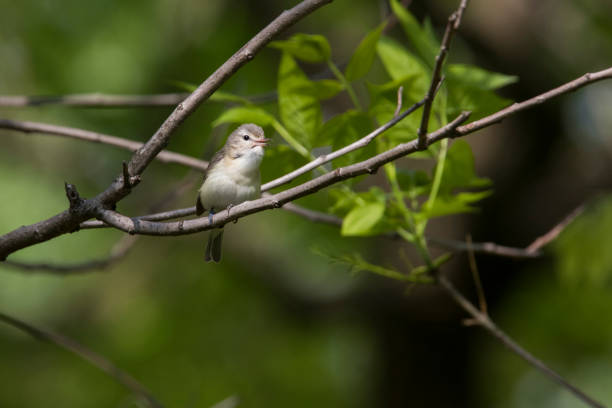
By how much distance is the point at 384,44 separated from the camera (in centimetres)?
247

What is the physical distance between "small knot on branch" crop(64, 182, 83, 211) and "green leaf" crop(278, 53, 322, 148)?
75 cm

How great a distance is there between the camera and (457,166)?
2.49 metres

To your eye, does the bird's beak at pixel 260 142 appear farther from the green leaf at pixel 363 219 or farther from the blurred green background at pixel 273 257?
the green leaf at pixel 363 219

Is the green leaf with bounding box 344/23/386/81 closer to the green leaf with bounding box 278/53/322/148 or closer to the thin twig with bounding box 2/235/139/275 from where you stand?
the green leaf with bounding box 278/53/322/148

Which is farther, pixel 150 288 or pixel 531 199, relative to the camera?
pixel 150 288

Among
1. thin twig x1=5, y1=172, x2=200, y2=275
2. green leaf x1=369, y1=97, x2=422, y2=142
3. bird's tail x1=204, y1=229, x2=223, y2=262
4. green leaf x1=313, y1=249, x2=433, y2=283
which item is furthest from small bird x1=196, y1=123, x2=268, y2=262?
green leaf x1=369, y1=97, x2=422, y2=142

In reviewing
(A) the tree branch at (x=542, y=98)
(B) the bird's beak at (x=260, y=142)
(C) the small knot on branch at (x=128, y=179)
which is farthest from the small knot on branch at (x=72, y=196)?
(B) the bird's beak at (x=260, y=142)

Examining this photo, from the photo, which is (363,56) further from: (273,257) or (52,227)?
(273,257)

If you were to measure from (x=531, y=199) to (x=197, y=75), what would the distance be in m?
4.09

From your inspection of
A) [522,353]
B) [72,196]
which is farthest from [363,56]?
[522,353]

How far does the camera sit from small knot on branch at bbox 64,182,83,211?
187 cm

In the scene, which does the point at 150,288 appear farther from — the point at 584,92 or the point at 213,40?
the point at 584,92

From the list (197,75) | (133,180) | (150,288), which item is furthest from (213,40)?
(133,180)

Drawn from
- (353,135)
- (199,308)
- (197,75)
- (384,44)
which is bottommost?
(353,135)
